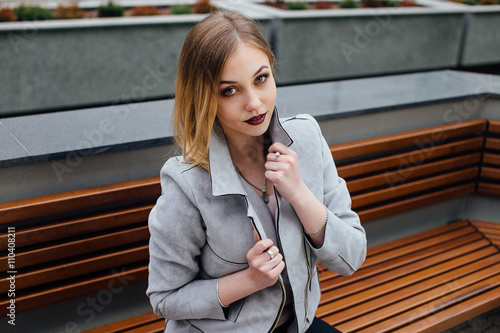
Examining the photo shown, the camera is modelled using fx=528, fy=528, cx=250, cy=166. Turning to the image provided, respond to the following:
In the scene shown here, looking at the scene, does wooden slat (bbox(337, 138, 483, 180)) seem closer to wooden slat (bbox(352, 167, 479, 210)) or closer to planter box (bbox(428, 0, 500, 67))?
wooden slat (bbox(352, 167, 479, 210))

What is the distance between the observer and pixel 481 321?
3299 millimetres

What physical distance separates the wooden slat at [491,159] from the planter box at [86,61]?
3625 mm

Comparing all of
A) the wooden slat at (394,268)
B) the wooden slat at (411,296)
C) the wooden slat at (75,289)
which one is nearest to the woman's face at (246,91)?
the wooden slat at (75,289)

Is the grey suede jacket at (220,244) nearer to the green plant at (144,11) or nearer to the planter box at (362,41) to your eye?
the planter box at (362,41)

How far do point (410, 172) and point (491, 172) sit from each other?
0.68 meters

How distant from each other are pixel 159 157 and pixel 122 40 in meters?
4.43

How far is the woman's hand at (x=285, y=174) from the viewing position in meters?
1.66

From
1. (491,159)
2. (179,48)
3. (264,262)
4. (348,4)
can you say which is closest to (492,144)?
(491,159)

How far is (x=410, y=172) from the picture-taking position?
328 centimetres

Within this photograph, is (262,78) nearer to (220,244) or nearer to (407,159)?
(220,244)

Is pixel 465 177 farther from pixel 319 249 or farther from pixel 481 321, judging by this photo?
pixel 319 249

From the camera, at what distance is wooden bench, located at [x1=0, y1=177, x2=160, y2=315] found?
85.8 inches

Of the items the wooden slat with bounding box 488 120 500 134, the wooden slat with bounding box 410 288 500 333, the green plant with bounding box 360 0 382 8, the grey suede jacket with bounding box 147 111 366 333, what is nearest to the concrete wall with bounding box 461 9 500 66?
the green plant with bounding box 360 0 382 8

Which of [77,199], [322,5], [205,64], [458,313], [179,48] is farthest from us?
[322,5]
